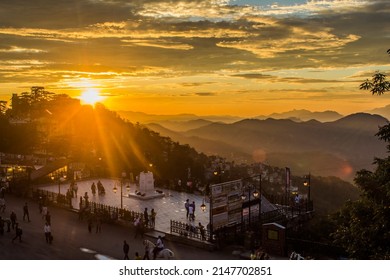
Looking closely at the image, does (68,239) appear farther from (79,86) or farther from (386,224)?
(386,224)

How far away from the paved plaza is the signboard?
1.89m

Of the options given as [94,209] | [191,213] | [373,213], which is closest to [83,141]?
[94,209]

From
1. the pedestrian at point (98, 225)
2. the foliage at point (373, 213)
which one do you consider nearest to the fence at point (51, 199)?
the pedestrian at point (98, 225)

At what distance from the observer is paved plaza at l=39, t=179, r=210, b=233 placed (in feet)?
81.7

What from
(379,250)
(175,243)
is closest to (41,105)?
(175,243)

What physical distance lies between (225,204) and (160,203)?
7.08m

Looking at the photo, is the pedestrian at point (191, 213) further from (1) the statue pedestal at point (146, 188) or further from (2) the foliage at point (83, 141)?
(2) the foliage at point (83, 141)

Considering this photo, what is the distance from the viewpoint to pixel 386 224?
13117mm

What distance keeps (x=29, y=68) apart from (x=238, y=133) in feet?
216

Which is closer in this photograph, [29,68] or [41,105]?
[29,68]

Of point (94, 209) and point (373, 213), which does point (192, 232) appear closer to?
point (94, 209)

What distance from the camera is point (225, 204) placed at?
22266 millimetres

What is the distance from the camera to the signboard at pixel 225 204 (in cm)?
2170

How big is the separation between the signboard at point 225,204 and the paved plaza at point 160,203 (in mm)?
1890
